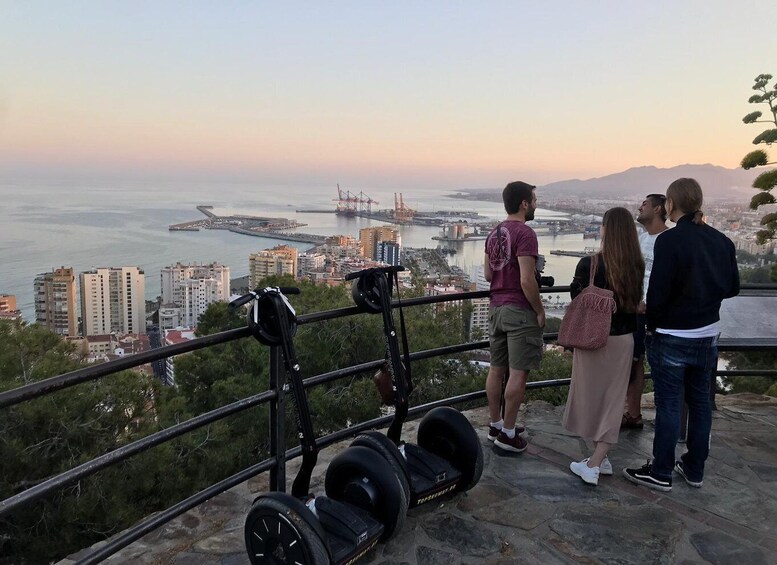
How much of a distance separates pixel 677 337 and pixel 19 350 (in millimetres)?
8754

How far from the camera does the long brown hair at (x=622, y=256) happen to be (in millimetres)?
3184

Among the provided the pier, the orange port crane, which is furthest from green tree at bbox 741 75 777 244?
the orange port crane

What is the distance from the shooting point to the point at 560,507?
314cm

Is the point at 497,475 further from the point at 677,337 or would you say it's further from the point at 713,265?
the point at 713,265

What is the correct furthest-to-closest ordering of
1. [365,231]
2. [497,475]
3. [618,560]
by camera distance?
1. [365,231]
2. [497,475]
3. [618,560]

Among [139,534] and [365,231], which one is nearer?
[139,534]

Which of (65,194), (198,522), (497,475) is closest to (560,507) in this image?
(497,475)

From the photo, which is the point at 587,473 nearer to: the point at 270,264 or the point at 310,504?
the point at 310,504

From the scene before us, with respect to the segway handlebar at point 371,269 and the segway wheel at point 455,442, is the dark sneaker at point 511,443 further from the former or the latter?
the segway handlebar at point 371,269

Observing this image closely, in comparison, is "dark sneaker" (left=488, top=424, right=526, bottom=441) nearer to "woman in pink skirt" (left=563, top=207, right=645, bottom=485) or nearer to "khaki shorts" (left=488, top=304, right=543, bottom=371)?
"woman in pink skirt" (left=563, top=207, right=645, bottom=485)

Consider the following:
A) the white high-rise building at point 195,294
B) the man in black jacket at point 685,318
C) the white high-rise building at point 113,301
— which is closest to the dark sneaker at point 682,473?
the man in black jacket at point 685,318

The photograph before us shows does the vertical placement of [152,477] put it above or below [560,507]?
below

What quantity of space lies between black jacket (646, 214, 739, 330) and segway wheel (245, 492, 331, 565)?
7.16ft

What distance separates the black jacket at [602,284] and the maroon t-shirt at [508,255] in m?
0.27
